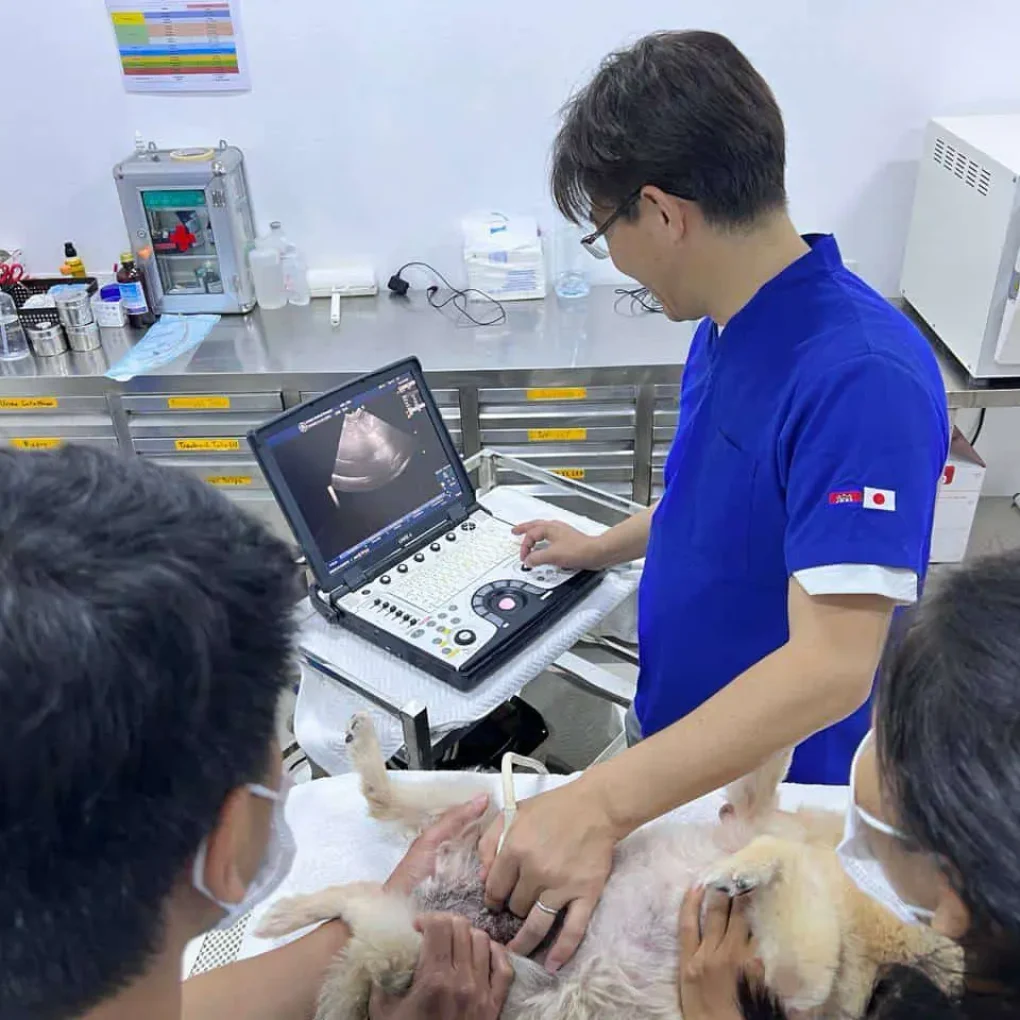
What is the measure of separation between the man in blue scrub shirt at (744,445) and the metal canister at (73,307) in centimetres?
176

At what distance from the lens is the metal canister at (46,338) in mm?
2465

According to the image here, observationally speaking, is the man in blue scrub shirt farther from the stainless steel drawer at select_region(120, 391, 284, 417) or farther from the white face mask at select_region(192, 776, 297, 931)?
the stainless steel drawer at select_region(120, 391, 284, 417)

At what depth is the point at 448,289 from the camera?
278cm

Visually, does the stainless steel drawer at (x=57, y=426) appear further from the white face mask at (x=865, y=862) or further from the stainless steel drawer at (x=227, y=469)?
the white face mask at (x=865, y=862)

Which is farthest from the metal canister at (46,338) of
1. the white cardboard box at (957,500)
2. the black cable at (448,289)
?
the white cardboard box at (957,500)

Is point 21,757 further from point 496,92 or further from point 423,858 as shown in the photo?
point 496,92

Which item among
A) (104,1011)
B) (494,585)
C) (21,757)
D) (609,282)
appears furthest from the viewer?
(609,282)

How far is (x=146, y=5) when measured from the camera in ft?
8.11

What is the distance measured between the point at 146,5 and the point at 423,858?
2346mm

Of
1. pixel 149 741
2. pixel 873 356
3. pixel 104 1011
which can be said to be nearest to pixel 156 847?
pixel 149 741

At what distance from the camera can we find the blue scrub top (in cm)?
96

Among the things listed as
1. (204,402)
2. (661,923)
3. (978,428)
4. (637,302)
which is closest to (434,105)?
(637,302)

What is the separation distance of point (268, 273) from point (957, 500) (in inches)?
77.2

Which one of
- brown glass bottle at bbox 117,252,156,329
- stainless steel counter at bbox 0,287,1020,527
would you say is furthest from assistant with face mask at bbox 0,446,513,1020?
brown glass bottle at bbox 117,252,156,329
